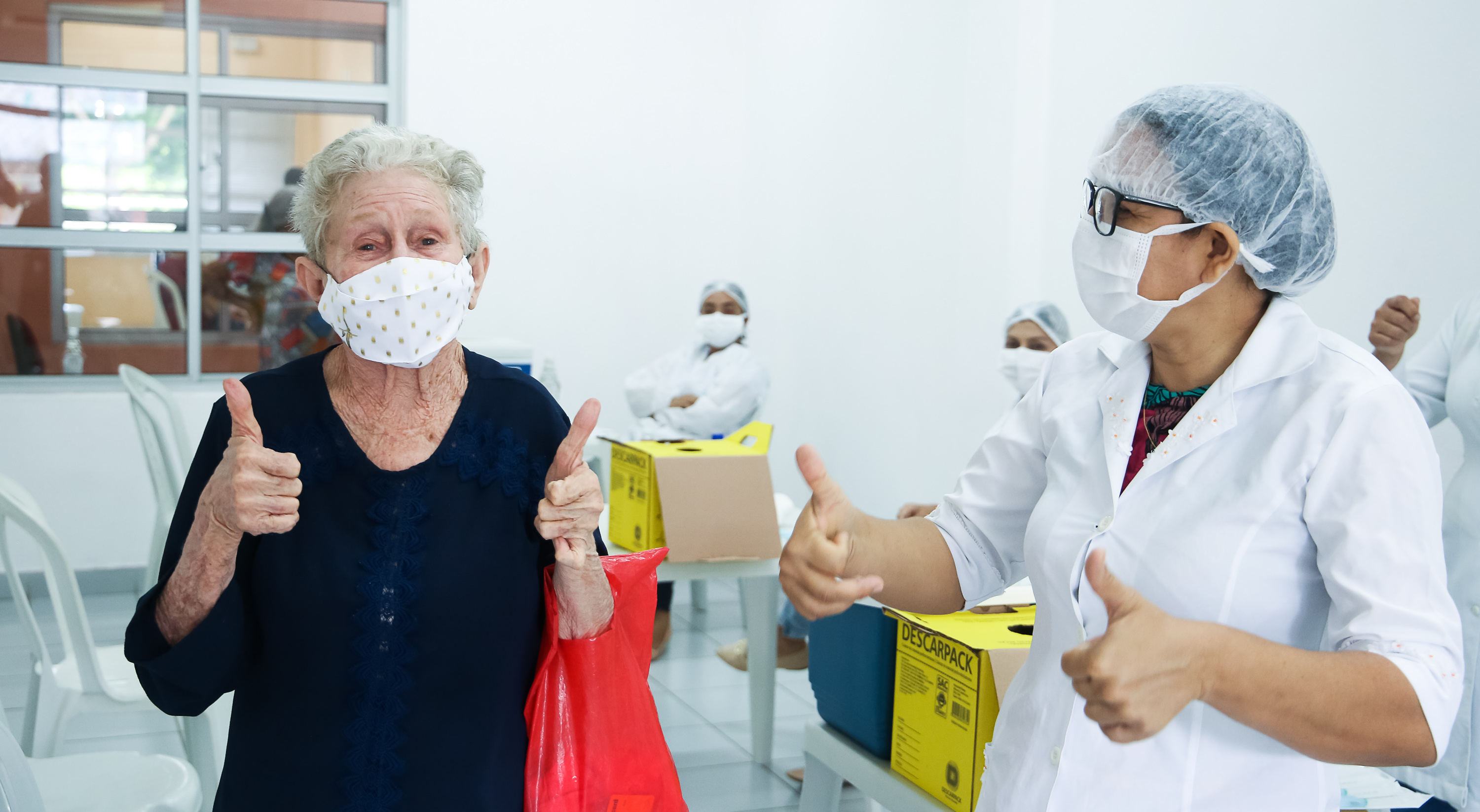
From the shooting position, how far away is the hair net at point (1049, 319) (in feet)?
10.2

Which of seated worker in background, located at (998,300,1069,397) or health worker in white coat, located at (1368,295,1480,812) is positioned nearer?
health worker in white coat, located at (1368,295,1480,812)

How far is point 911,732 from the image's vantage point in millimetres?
1598

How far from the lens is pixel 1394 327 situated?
2031mm

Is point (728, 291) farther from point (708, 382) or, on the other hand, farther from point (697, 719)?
point (697, 719)

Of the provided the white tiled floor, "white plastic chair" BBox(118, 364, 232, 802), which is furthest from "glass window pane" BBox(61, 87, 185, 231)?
"white plastic chair" BBox(118, 364, 232, 802)

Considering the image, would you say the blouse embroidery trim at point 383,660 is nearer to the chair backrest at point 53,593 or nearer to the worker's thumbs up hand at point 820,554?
the worker's thumbs up hand at point 820,554

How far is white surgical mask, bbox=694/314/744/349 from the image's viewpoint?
487 centimetres

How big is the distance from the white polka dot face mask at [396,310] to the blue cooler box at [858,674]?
87 cm

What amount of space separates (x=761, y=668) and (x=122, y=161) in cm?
401

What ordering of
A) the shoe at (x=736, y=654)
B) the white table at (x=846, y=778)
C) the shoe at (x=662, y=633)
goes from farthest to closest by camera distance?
the shoe at (x=662, y=633) → the shoe at (x=736, y=654) → the white table at (x=846, y=778)

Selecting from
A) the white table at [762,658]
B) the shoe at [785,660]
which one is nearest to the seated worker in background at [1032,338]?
the white table at [762,658]

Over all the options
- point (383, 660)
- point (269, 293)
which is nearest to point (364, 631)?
point (383, 660)

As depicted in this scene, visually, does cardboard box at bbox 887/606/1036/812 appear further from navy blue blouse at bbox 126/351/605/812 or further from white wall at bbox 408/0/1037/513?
white wall at bbox 408/0/1037/513

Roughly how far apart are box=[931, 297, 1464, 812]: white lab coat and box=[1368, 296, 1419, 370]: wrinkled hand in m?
1.19
